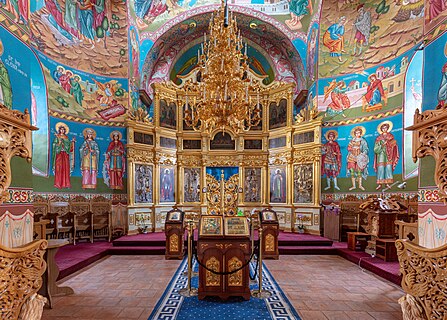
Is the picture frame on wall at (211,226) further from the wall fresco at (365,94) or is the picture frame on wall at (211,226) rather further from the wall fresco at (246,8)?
the wall fresco at (246,8)

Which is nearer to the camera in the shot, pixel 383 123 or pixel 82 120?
pixel 383 123

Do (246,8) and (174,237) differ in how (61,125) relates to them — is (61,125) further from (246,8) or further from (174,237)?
(246,8)

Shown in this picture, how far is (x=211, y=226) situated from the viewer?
4.66m

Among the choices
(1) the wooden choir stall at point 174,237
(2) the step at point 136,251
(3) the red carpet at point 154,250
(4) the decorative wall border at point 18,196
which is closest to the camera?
(4) the decorative wall border at point 18,196

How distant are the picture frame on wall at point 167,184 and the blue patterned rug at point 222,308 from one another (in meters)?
6.63

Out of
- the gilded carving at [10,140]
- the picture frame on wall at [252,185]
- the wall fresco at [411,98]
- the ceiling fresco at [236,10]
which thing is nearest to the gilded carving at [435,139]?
the gilded carving at [10,140]

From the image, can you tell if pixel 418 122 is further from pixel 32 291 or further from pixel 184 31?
pixel 184 31

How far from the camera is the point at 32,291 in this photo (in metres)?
2.31

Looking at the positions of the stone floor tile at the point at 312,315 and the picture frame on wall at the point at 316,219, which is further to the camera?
the picture frame on wall at the point at 316,219

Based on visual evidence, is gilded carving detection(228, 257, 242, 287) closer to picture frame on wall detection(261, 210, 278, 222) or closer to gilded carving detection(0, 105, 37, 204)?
picture frame on wall detection(261, 210, 278, 222)

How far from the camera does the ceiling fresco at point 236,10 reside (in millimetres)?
10773

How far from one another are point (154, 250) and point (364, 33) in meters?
11.4

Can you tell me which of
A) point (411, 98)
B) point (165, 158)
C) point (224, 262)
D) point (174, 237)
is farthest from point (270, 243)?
point (411, 98)

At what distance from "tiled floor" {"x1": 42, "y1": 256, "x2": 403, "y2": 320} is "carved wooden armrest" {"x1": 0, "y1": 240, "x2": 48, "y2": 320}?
194cm
